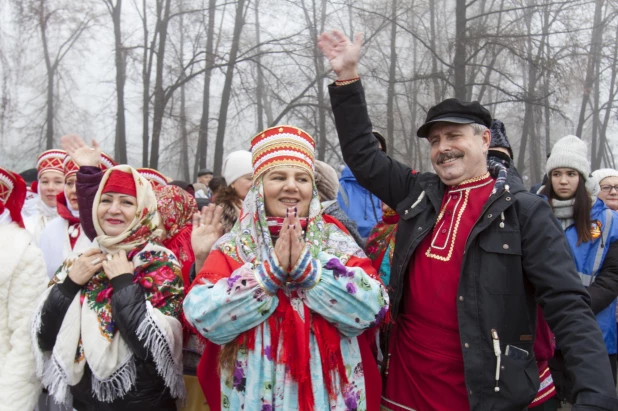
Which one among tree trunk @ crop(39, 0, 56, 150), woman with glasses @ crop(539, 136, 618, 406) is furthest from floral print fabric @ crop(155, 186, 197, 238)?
tree trunk @ crop(39, 0, 56, 150)

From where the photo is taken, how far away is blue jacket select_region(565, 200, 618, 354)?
11.5ft

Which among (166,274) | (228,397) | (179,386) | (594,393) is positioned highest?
(166,274)

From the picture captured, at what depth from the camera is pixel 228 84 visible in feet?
41.9

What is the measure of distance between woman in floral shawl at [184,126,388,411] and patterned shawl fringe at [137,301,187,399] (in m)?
0.39

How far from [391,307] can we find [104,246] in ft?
4.79

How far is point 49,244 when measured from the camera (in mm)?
3504

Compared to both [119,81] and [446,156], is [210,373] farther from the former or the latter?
[119,81]

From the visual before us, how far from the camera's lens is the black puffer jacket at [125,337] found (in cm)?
229

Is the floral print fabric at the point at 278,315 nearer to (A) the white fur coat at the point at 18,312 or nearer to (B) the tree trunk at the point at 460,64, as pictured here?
(A) the white fur coat at the point at 18,312

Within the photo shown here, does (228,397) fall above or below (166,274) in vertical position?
below

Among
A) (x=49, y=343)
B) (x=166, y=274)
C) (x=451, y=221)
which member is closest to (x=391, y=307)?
(x=451, y=221)

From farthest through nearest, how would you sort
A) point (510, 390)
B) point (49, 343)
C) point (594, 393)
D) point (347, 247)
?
point (49, 343) < point (347, 247) < point (510, 390) < point (594, 393)

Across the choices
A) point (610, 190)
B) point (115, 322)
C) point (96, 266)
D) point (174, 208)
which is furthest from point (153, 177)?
point (610, 190)

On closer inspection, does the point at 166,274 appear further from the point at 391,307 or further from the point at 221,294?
the point at 391,307
